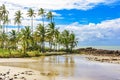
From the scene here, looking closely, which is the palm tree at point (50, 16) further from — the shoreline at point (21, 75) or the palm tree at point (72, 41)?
the shoreline at point (21, 75)

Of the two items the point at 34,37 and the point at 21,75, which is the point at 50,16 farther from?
the point at 21,75

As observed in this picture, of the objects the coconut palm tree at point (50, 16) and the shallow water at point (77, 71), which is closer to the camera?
the shallow water at point (77, 71)

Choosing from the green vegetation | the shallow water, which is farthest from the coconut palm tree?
the shallow water

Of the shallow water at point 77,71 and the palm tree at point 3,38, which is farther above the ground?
the palm tree at point 3,38

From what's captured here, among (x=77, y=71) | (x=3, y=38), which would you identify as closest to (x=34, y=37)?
(x=3, y=38)

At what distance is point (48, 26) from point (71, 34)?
26488mm

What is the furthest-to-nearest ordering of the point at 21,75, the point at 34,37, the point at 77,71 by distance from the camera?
the point at 34,37 → the point at 77,71 → the point at 21,75

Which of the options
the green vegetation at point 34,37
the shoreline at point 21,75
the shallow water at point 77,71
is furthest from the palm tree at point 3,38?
the shoreline at point 21,75

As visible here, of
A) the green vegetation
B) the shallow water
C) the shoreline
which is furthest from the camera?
the green vegetation

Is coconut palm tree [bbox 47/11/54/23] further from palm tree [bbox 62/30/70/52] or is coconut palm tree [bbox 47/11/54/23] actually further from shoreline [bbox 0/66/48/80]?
shoreline [bbox 0/66/48/80]

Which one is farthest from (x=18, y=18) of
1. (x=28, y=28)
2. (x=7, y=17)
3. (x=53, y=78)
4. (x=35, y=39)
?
(x=53, y=78)

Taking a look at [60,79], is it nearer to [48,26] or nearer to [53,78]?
[53,78]

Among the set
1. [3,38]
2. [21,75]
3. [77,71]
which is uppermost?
[3,38]

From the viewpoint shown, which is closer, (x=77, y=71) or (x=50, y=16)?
(x=77, y=71)
